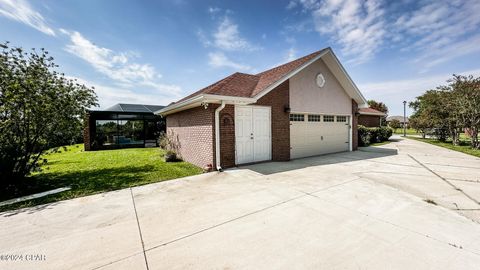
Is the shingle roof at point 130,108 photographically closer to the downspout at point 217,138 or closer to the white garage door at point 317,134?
the downspout at point 217,138

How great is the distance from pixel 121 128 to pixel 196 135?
1220 cm

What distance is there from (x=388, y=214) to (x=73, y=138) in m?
10.3

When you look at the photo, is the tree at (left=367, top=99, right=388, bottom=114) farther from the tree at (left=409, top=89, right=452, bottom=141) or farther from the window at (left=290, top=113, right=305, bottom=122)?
the window at (left=290, top=113, right=305, bottom=122)

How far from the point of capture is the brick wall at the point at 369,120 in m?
18.8

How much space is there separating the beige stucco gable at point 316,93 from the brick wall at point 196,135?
4573 mm

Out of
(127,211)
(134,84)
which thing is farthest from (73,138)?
(134,84)

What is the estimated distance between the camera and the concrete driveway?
2.46m

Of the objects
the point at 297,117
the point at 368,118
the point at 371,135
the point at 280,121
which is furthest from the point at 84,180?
the point at 368,118

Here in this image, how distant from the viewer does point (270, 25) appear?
9.96 metres

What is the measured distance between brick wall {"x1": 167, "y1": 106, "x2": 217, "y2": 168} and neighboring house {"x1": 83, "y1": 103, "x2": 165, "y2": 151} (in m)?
8.35

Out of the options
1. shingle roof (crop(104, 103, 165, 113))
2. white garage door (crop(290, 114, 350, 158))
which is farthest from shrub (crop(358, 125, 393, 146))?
shingle roof (crop(104, 103, 165, 113))

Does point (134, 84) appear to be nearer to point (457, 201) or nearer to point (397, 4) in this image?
point (397, 4)

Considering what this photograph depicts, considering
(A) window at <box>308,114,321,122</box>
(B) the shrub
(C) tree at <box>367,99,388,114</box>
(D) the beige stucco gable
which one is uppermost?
(C) tree at <box>367,99,388,114</box>

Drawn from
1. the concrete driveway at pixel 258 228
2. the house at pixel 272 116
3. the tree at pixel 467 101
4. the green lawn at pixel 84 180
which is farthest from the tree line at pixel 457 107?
the green lawn at pixel 84 180
